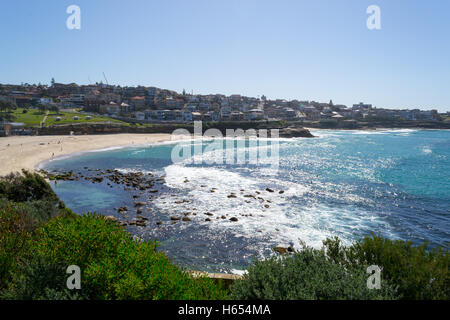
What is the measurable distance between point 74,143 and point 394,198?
70.5 m

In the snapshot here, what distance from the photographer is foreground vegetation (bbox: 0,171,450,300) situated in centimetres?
658

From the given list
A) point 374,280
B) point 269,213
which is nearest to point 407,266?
point 374,280

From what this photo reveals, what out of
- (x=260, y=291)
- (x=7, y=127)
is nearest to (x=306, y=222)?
(x=260, y=291)

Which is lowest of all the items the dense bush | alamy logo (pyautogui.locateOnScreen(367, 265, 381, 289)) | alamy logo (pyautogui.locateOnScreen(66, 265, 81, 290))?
the dense bush

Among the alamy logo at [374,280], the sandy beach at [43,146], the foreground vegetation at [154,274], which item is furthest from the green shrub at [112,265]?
the sandy beach at [43,146]

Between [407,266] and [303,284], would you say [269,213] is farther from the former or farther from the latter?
[303,284]

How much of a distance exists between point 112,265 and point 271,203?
79.3 feet

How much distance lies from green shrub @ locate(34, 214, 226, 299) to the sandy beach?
115ft

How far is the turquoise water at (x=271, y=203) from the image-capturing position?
20594 millimetres

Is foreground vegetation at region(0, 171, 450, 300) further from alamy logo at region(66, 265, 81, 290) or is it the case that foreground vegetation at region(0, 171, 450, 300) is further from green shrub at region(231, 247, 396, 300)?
alamy logo at region(66, 265, 81, 290)

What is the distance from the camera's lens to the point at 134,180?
38156mm

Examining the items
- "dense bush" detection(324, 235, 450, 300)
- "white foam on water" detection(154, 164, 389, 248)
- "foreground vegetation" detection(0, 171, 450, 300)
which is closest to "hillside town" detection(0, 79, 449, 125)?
"white foam on water" detection(154, 164, 389, 248)

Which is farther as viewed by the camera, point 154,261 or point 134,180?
point 134,180

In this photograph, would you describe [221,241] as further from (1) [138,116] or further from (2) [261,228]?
(1) [138,116]
